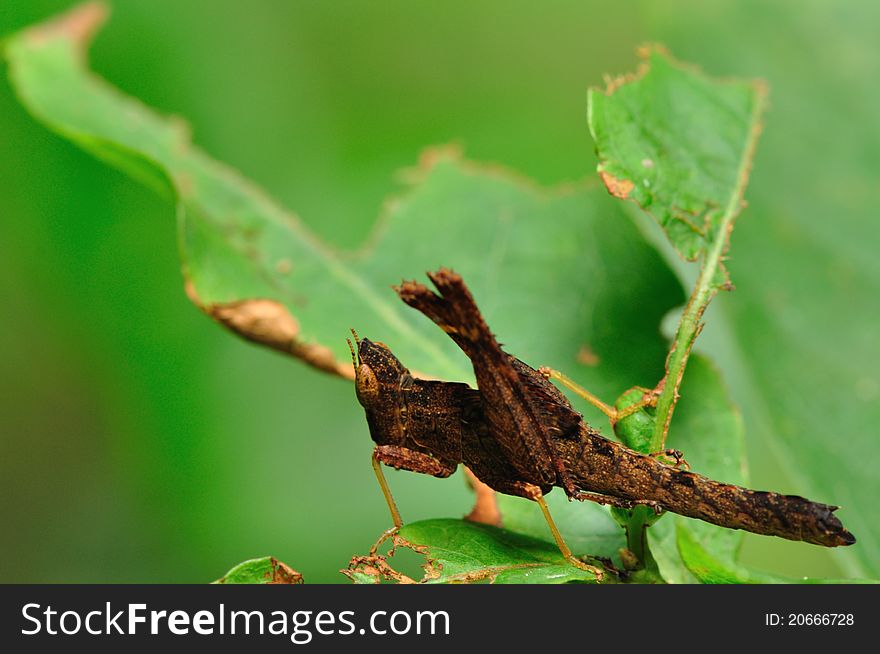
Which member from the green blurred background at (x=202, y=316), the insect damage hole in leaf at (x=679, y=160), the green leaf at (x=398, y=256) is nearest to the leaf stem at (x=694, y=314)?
the insect damage hole in leaf at (x=679, y=160)

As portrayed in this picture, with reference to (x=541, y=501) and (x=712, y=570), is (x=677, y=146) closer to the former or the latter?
(x=541, y=501)

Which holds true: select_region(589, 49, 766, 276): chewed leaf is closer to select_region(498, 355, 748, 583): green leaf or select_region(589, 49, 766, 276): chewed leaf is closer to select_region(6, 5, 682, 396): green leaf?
select_region(6, 5, 682, 396): green leaf

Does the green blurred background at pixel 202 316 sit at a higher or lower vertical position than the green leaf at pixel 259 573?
higher

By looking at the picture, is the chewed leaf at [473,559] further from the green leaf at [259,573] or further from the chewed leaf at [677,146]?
the chewed leaf at [677,146]

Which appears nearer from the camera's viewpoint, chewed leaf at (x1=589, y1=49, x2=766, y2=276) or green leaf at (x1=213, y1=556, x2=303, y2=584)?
green leaf at (x1=213, y1=556, x2=303, y2=584)

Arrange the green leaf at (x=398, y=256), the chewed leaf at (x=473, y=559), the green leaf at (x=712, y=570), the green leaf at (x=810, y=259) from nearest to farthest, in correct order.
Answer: the chewed leaf at (x=473, y=559) < the green leaf at (x=712, y=570) < the green leaf at (x=398, y=256) < the green leaf at (x=810, y=259)

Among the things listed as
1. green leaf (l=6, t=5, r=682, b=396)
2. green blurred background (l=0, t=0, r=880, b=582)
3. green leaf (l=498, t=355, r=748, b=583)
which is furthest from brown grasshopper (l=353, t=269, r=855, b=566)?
green blurred background (l=0, t=0, r=880, b=582)
